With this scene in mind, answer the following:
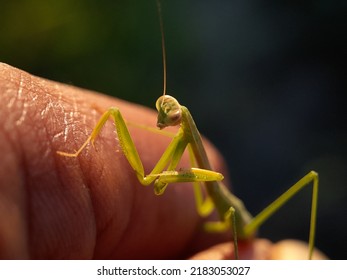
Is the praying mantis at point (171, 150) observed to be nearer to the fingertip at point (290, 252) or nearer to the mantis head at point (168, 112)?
the mantis head at point (168, 112)

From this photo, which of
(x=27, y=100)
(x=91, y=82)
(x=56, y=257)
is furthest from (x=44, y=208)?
(x=91, y=82)

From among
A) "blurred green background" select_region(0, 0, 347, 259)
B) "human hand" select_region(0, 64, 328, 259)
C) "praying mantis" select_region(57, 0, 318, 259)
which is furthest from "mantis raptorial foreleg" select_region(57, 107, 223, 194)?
"blurred green background" select_region(0, 0, 347, 259)

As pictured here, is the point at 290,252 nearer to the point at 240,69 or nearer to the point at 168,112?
the point at 168,112

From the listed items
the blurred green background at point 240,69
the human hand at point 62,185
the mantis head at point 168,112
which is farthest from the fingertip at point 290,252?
the blurred green background at point 240,69

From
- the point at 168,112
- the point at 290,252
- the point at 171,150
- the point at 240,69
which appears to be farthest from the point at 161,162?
the point at 240,69
